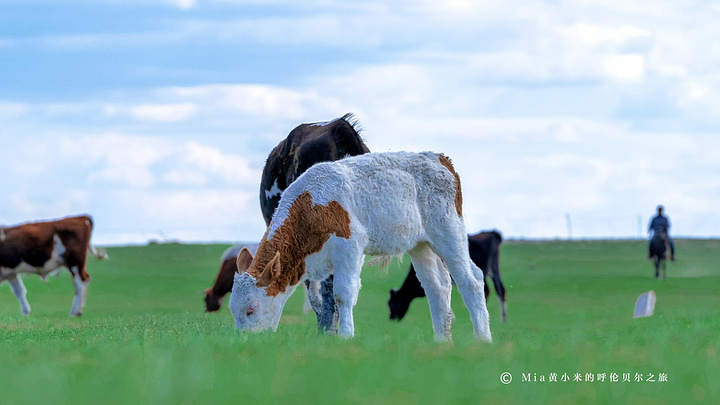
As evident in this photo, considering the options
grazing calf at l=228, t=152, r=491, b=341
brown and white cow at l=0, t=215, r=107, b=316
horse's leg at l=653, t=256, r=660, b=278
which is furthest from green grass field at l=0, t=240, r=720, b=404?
horse's leg at l=653, t=256, r=660, b=278

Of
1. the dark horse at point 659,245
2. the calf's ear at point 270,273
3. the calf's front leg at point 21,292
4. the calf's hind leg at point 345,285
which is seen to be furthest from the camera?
the dark horse at point 659,245

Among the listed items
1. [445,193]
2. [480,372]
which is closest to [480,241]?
[445,193]

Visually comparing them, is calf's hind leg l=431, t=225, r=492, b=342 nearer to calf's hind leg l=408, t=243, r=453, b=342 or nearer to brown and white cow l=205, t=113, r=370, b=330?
calf's hind leg l=408, t=243, r=453, b=342

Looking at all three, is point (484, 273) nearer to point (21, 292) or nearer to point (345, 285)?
point (21, 292)

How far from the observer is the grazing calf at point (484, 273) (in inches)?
994

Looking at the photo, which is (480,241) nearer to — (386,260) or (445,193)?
(386,260)

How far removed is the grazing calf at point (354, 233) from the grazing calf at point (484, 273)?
13.1 meters

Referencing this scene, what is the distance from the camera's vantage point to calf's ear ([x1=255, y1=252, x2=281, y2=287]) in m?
9.89

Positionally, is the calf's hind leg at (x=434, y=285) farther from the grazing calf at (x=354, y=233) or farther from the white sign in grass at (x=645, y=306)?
the white sign in grass at (x=645, y=306)

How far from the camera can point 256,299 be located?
32.7ft

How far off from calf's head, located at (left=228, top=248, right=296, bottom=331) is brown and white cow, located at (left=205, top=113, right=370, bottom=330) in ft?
7.08

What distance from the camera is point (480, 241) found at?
1057 inches

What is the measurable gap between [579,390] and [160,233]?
5173 centimetres

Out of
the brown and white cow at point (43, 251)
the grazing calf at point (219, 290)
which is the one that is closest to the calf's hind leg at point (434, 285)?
the brown and white cow at point (43, 251)
